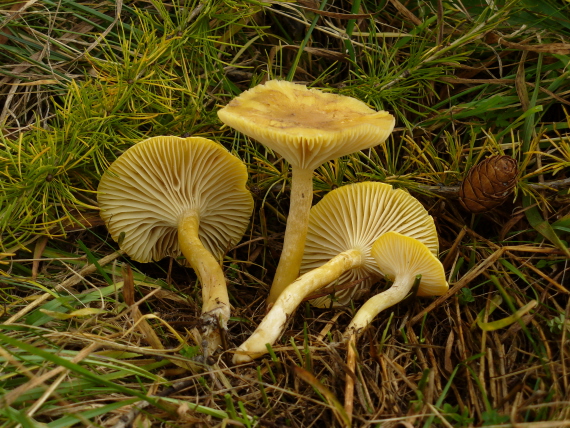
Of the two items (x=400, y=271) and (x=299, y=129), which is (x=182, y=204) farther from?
(x=400, y=271)

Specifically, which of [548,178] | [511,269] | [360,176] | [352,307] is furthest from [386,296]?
[548,178]

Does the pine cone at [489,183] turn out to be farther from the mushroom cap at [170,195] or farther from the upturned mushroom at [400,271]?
the mushroom cap at [170,195]

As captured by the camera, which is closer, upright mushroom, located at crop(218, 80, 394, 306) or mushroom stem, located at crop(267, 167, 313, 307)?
upright mushroom, located at crop(218, 80, 394, 306)

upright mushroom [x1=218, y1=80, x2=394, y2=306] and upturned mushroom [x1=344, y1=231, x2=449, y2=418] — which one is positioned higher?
upright mushroom [x1=218, y1=80, x2=394, y2=306]

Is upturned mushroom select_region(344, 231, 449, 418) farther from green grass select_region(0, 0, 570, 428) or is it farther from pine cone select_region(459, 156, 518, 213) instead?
pine cone select_region(459, 156, 518, 213)

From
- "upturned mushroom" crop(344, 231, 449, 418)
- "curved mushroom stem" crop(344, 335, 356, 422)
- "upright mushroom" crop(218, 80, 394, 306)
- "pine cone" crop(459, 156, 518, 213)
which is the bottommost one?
"curved mushroom stem" crop(344, 335, 356, 422)

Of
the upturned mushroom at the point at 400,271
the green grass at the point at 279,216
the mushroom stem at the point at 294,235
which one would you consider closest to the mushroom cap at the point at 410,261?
the upturned mushroom at the point at 400,271

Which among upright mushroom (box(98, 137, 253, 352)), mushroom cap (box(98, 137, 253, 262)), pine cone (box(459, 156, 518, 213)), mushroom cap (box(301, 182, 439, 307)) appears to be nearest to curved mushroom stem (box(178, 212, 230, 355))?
upright mushroom (box(98, 137, 253, 352))
